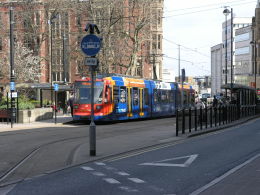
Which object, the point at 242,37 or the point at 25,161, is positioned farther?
the point at 242,37

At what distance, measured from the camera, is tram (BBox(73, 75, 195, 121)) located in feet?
84.4

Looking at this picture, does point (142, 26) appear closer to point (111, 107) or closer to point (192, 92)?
point (192, 92)

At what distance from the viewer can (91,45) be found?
11.8 m

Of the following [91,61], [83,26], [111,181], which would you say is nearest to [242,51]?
[83,26]

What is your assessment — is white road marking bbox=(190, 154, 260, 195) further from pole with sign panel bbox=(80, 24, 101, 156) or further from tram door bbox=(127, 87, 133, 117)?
tram door bbox=(127, 87, 133, 117)

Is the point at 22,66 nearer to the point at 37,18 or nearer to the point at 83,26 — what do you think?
the point at 83,26

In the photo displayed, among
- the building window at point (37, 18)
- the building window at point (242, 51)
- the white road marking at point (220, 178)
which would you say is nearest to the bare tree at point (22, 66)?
the building window at point (37, 18)

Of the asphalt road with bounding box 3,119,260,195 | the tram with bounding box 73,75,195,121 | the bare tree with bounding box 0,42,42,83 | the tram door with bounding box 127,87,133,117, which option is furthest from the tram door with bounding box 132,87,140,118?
the bare tree with bounding box 0,42,42,83

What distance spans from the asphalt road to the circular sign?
9.53 feet

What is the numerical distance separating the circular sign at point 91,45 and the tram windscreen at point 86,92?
13.9m

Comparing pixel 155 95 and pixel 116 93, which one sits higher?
pixel 116 93

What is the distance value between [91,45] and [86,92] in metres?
14.5

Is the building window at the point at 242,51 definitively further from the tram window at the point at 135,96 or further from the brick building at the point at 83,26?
the tram window at the point at 135,96

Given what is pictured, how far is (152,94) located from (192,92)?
423 inches
